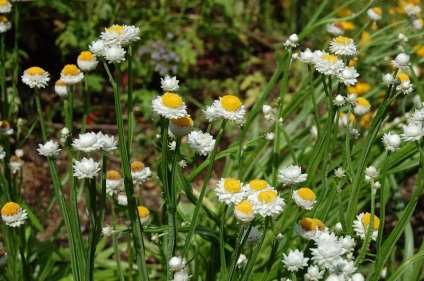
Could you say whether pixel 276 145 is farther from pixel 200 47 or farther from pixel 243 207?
pixel 200 47

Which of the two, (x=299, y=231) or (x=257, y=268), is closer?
(x=299, y=231)

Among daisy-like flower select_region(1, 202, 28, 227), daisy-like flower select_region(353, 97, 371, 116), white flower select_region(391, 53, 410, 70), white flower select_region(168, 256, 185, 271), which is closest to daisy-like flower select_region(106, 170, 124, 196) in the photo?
daisy-like flower select_region(1, 202, 28, 227)

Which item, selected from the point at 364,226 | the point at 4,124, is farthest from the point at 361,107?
the point at 4,124

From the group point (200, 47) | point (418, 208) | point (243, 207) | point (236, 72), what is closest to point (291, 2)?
point (236, 72)

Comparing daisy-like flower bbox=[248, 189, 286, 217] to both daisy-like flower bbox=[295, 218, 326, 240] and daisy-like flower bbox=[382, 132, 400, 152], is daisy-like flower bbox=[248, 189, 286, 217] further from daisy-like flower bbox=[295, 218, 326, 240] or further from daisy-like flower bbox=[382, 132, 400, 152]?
daisy-like flower bbox=[382, 132, 400, 152]

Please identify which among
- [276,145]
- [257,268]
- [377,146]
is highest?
[276,145]

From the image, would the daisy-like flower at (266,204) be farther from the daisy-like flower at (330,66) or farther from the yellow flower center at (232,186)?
the daisy-like flower at (330,66)

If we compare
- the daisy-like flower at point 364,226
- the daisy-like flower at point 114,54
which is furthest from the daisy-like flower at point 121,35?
the daisy-like flower at point 364,226
